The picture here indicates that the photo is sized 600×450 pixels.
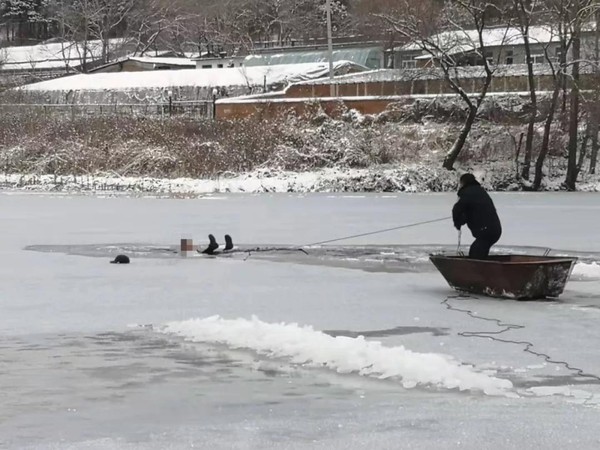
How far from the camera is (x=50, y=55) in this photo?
289 feet

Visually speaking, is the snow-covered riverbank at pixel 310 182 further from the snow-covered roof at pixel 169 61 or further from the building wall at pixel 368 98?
the snow-covered roof at pixel 169 61

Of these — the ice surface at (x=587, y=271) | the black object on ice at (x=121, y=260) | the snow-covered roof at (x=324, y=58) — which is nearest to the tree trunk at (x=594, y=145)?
the ice surface at (x=587, y=271)

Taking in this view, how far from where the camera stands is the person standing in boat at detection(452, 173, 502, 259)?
12.3 m

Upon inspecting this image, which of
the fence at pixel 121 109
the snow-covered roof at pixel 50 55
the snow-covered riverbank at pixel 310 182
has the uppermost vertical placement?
the snow-covered roof at pixel 50 55

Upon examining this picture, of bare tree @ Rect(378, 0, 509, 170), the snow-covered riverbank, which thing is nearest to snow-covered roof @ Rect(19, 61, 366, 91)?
bare tree @ Rect(378, 0, 509, 170)

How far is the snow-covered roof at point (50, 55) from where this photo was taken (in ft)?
276

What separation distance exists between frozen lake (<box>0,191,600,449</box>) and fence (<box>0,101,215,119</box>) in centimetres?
2935

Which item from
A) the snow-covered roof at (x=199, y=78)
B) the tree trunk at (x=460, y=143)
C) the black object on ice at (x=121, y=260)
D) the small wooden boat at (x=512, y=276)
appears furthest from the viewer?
the snow-covered roof at (x=199, y=78)

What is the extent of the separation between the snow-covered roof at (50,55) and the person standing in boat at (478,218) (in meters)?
74.1

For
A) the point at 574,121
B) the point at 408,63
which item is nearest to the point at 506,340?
the point at 574,121

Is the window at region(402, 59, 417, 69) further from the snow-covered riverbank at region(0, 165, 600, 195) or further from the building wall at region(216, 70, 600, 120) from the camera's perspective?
the snow-covered riverbank at region(0, 165, 600, 195)

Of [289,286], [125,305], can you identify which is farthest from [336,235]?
[125,305]

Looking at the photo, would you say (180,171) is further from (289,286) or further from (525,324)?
(525,324)

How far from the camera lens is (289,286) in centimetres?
1312
